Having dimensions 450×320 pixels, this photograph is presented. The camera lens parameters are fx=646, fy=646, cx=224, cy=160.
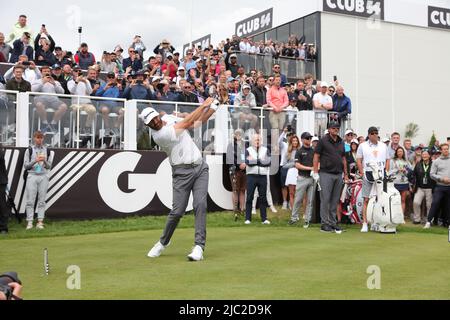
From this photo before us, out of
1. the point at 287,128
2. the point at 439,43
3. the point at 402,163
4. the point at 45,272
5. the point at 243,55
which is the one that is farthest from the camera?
the point at 439,43

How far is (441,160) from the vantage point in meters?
17.4

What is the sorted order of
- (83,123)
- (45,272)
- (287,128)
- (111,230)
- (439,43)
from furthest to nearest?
(439,43) < (287,128) < (83,123) < (111,230) < (45,272)

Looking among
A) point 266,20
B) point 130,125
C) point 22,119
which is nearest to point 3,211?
point 22,119

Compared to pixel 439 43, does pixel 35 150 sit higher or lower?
lower

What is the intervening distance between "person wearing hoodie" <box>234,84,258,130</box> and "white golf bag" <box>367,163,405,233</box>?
16.7 ft

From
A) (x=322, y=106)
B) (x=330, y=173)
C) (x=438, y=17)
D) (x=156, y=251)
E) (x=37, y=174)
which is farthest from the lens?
(x=438, y=17)

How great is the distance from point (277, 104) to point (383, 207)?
5723 mm

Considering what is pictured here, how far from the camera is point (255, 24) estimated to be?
4700cm

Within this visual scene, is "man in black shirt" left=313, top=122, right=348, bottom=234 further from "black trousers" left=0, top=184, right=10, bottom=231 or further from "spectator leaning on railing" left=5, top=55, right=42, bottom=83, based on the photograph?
"spectator leaning on railing" left=5, top=55, right=42, bottom=83

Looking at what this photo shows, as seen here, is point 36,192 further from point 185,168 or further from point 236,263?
point 236,263

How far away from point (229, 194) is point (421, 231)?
581 cm

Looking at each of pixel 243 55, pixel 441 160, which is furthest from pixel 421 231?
pixel 243 55

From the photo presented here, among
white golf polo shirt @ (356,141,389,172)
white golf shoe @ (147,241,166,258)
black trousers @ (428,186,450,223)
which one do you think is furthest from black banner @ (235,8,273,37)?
white golf shoe @ (147,241,166,258)

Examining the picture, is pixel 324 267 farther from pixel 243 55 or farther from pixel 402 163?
pixel 243 55
